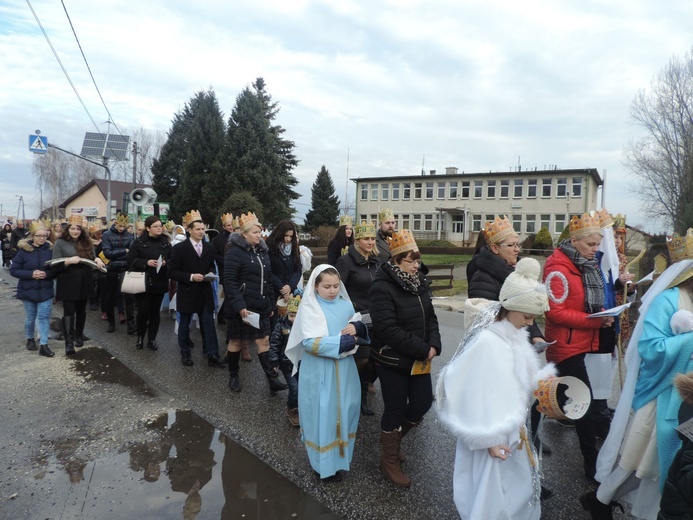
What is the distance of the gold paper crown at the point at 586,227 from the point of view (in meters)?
3.80

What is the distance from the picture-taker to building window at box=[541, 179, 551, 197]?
1898 inches

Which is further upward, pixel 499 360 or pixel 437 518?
pixel 499 360

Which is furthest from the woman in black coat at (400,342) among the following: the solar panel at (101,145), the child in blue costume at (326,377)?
the solar panel at (101,145)

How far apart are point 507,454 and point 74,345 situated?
7.05 m

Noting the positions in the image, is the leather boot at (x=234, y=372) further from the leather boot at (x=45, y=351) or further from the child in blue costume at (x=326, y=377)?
the leather boot at (x=45, y=351)

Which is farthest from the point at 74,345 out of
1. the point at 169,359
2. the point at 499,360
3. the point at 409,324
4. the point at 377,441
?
the point at 499,360

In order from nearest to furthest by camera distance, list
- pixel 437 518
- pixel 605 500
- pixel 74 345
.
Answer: pixel 605 500 < pixel 437 518 < pixel 74 345

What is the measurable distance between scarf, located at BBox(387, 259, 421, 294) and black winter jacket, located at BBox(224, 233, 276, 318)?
248 cm

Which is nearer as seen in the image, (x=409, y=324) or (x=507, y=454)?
(x=507, y=454)

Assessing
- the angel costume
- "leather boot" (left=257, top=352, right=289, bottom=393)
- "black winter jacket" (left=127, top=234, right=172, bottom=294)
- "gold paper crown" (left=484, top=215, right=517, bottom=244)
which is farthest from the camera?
"black winter jacket" (left=127, top=234, right=172, bottom=294)

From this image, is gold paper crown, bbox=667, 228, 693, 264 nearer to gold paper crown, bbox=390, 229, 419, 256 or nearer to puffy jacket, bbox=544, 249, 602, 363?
puffy jacket, bbox=544, 249, 602, 363

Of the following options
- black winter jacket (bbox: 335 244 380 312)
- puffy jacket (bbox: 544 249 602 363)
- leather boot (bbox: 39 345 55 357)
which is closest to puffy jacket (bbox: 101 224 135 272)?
leather boot (bbox: 39 345 55 357)

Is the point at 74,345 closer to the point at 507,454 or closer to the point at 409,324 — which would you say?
the point at 409,324

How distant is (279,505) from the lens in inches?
128
